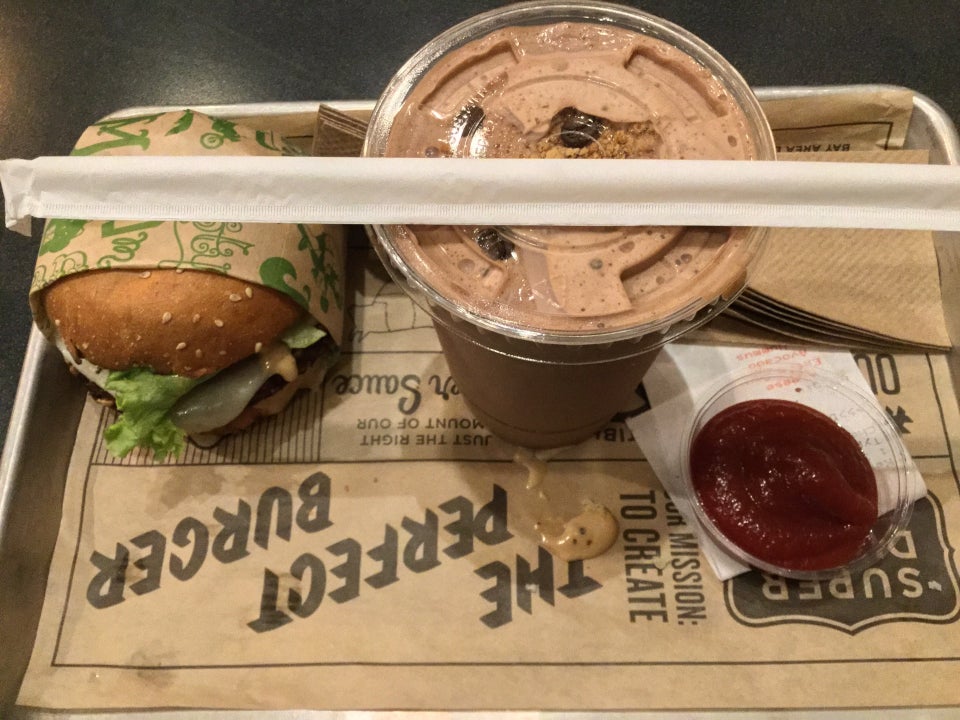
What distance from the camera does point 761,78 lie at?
2.11m

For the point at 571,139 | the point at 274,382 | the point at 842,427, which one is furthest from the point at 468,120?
the point at 842,427

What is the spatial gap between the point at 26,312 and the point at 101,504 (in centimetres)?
61

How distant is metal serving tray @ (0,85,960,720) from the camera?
139 centimetres

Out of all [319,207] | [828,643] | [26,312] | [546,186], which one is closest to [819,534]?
[828,643]

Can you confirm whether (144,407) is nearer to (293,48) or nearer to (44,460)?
(44,460)

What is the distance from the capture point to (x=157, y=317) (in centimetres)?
145

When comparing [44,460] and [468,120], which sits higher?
[468,120]

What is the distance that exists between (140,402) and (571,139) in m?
1.06

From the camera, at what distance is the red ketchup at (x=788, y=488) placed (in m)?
1.42

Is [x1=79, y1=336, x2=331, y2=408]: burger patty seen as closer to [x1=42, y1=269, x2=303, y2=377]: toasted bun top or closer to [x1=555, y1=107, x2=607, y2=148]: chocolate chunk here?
[x1=42, y1=269, x2=303, y2=377]: toasted bun top

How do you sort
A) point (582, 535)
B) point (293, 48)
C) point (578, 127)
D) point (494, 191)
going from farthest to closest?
1. point (293, 48)
2. point (582, 535)
3. point (578, 127)
4. point (494, 191)

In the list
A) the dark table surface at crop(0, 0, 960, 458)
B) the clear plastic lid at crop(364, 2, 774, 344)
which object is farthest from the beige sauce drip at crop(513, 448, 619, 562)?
the dark table surface at crop(0, 0, 960, 458)

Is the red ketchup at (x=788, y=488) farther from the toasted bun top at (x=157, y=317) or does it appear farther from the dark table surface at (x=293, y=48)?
the dark table surface at (x=293, y=48)

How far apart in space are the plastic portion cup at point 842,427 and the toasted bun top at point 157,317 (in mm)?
1058
